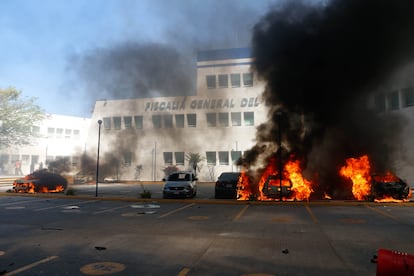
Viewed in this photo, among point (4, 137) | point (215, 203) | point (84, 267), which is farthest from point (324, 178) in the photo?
point (4, 137)

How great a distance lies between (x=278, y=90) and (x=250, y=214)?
1123 cm

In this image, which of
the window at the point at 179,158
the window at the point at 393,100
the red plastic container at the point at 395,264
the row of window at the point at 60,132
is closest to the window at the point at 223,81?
the window at the point at 179,158

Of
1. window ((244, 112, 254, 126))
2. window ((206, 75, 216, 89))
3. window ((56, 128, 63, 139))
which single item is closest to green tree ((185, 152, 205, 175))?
window ((244, 112, 254, 126))

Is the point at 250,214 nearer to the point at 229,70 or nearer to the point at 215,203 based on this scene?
the point at 215,203

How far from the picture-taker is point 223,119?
121 feet

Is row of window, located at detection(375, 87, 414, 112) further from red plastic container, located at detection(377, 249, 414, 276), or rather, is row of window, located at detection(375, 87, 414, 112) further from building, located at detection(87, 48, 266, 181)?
red plastic container, located at detection(377, 249, 414, 276)

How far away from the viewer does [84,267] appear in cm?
528

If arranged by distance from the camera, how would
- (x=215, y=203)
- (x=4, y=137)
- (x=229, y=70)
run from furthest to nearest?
(x=4, y=137), (x=229, y=70), (x=215, y=203)

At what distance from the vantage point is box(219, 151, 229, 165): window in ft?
118

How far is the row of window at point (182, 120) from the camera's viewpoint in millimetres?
36531

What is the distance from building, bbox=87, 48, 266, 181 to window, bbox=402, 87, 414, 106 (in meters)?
14.2

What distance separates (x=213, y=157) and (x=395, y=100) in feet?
62.6

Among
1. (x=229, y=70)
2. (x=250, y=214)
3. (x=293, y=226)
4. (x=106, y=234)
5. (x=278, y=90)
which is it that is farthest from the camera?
(x=229, y=70)

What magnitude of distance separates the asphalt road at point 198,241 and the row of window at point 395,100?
15120 millimetres
